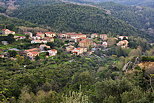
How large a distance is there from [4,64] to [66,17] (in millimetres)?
70398

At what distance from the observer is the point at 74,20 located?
10150cm

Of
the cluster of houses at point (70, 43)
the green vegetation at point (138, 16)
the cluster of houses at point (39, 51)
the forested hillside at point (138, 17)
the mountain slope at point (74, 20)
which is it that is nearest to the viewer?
the cluster of houses at point (39, 51)

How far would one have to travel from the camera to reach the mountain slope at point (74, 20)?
93312 mm

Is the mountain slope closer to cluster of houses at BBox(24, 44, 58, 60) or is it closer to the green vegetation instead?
cluster of houses at BBox(24, 44, 58, 60)

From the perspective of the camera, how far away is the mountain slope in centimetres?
Result: 9331

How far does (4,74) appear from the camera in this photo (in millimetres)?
30531

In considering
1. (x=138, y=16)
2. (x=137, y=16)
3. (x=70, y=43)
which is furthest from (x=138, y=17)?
(x=70, y=43)

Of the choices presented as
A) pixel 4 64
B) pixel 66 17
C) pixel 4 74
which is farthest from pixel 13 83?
pixel 66 17

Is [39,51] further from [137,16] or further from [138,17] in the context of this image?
[137,16]

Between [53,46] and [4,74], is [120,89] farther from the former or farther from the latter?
[53,46]

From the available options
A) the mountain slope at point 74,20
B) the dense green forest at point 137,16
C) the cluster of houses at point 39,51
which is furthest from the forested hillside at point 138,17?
the cluster of houses at point 39,51

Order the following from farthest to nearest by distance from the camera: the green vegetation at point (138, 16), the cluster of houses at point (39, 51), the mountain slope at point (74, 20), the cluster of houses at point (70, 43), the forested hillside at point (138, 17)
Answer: the green vegetation at point (138, 16) → the forested hillside at point (138, 17) → the mountain slope at point (74, 20) → the cluster of houses at point (70, 43) → the cluster of houses at point (39, 51)

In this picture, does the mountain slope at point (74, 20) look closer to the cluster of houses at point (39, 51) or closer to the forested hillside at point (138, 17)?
the cluster of houses at point (39, 51)

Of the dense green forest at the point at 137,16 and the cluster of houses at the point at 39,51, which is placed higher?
the dense green forest at the point at 137,16
